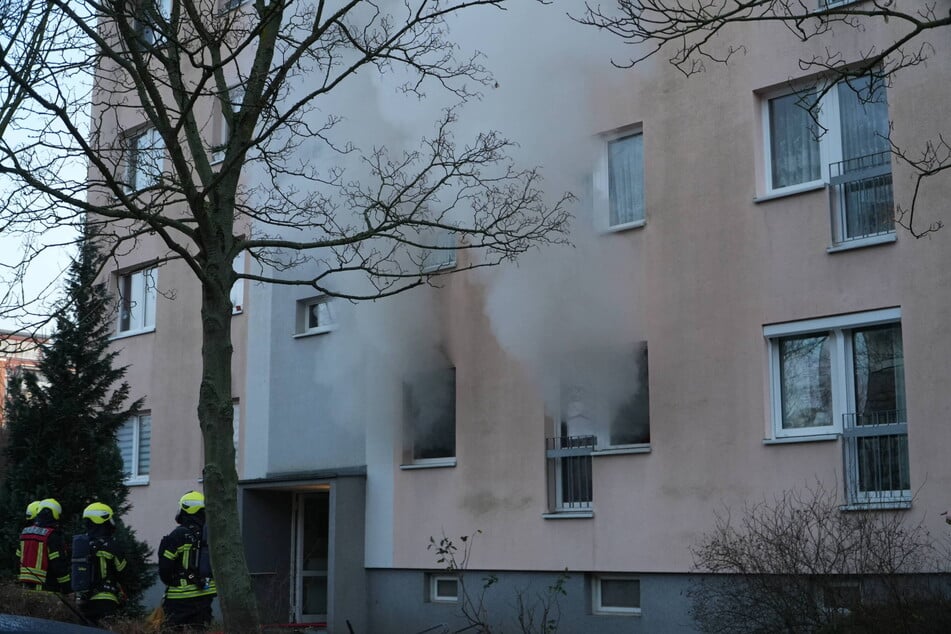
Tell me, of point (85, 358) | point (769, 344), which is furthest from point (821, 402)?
point (85, 358)

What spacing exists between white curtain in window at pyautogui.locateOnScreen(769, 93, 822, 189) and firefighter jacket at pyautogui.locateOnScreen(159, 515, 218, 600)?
21.6ft

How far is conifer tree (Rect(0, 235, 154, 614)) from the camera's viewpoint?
15023 mm

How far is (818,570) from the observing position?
1028 cm

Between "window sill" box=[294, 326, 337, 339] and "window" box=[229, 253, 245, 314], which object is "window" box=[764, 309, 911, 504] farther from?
"window" box=[229, 253, 245, 314]

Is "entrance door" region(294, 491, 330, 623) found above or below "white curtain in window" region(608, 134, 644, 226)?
below

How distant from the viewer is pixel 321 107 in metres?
16.2

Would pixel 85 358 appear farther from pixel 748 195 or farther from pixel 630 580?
pixel 748 195

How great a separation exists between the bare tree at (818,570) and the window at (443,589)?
13.9 feet

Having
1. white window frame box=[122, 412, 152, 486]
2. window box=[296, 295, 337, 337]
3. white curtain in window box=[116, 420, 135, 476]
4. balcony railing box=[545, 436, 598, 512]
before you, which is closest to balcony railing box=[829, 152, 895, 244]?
balcony railing box=[545, 436, 598, 512]

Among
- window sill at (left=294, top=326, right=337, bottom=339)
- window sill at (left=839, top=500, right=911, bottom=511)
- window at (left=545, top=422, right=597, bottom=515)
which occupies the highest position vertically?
window sill at (left=294, top=326, right=337, bottom=339)

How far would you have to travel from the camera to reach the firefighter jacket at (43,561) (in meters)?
11.7

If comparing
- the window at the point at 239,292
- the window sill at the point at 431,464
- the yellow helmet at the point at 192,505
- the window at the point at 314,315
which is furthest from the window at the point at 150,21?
the window at the point at 239,292

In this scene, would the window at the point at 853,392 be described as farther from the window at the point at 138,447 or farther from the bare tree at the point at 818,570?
the window at the point at 138,447

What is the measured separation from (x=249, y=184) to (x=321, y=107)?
2.46m
